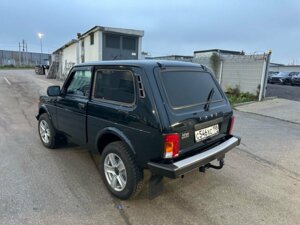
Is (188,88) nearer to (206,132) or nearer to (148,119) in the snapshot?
(206,132)

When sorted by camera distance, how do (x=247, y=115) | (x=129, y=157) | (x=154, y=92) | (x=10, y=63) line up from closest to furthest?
(x=154, y=92), (x=129, y=157), (x=247, y=115), (x=10, y=63)

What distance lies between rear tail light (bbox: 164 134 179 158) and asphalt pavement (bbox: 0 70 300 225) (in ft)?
2.49

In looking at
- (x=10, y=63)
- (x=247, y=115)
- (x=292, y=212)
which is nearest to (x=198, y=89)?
(x=292, y=212)

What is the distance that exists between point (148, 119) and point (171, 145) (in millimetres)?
372

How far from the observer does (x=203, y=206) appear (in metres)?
3.03

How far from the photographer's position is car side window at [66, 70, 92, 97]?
12.0 feet

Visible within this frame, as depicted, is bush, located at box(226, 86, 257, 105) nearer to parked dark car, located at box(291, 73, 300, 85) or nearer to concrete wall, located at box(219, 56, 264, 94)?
concrete wall, located at box(219, 56, 264, 94)

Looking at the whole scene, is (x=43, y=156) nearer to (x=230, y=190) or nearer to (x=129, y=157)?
(x=129, y=157)

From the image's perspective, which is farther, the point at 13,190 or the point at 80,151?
the point at 80,151

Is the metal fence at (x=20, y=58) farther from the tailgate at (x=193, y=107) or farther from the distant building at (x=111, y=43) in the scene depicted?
the tailgate at (x=193, y=107)

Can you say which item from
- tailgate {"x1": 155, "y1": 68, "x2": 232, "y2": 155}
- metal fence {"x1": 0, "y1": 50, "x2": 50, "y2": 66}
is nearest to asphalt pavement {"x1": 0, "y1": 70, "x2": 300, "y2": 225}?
tailgate {"x1": 155, "y1": 68, "x2": 232, "y2": 155}

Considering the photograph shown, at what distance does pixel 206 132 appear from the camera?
3119mm

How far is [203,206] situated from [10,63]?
80.1m

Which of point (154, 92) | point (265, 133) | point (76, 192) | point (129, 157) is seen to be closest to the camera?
point (154, 92)
